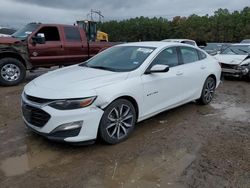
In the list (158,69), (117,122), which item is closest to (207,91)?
(158,69)

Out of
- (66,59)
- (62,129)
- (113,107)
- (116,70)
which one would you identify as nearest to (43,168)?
(62,129)

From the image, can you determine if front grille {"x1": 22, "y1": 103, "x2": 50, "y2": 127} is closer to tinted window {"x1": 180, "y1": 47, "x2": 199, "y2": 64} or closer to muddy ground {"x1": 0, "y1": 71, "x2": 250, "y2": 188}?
muddy ground {"x1": 0, "y1": 71, "x2": 250, "y2": 188}

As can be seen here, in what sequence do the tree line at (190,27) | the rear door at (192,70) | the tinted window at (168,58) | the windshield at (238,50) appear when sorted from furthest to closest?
the tree line at (190,27) < the windshield at (238,50) < the rear door at (192,70) < the tinted window at (168,58)

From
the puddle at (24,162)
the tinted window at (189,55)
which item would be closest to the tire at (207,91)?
the tinted window at (189,55)

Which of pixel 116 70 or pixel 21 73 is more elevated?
pixel 116 70

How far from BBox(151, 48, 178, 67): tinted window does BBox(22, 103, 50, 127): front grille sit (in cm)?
207

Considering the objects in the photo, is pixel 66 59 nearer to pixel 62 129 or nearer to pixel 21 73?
pixel 21 73

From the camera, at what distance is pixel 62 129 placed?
4008mm

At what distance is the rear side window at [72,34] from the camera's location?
9.96m

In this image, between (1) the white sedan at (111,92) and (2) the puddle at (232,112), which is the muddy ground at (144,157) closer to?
(2) the puddle at (232,112)

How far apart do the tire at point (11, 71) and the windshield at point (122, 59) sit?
158 inches

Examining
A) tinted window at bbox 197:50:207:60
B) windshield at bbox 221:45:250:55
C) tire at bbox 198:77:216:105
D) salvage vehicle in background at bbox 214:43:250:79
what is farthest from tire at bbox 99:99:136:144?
windshield at bbox 221:45:250:55

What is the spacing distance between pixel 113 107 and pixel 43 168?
1267mm

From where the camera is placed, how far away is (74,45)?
396 inches
